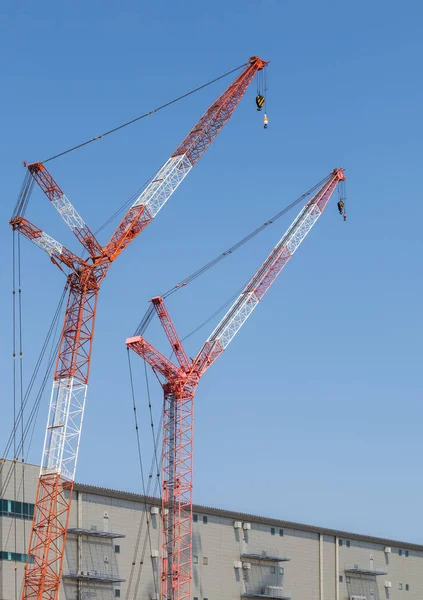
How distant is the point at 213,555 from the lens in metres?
122

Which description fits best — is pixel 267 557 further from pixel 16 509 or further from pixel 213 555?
pixel 16 509

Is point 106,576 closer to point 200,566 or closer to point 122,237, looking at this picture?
point 200,566

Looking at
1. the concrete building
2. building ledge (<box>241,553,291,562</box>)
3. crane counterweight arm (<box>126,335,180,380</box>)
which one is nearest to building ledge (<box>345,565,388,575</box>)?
the concrete building

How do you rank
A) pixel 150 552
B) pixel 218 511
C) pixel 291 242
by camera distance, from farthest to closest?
pixel 291 242 < pixel 218 511 < pixel 150 552

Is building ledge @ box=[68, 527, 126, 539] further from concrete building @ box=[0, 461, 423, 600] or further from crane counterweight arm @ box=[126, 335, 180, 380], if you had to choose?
crane counterweight arm @ box=[126, 335, 180, 380]

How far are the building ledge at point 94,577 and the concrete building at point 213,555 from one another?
0.11 m

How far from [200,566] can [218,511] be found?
259 inches

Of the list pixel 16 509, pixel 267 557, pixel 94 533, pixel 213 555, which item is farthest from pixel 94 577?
pixel 267 557

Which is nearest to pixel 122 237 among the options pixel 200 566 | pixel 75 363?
pixel 75 363

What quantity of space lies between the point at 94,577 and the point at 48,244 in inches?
1355

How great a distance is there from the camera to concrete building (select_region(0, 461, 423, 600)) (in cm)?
10350

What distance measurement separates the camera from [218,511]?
12400 cm

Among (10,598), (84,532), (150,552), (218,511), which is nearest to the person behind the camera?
(10,598)

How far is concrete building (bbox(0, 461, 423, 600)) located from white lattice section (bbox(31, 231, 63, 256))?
911 inches
